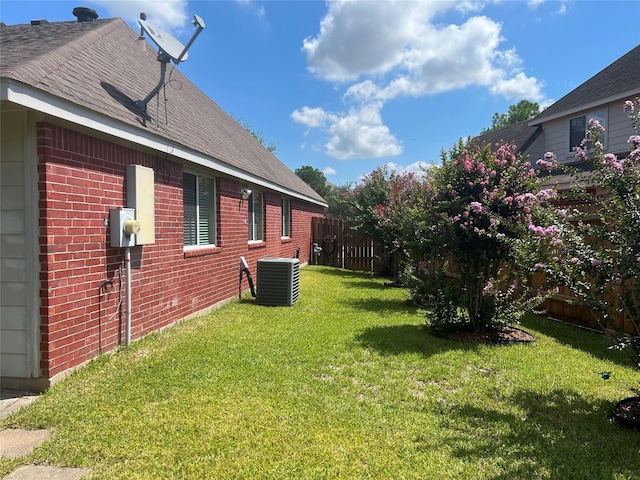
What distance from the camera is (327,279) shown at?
1252 cm

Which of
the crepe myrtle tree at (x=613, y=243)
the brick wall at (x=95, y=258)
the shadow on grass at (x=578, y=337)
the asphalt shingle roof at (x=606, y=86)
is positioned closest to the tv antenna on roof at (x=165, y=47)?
the brick wall at (x=95, y=258)

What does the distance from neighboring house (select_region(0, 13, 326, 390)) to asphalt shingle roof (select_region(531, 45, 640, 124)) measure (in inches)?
435

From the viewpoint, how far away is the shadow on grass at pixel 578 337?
206 inches

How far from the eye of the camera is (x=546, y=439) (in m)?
3.08

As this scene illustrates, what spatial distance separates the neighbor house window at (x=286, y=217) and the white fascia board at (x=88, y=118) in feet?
23.8

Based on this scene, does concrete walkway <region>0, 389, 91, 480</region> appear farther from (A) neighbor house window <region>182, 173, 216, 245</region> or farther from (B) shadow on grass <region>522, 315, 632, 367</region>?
(B) shadow on grass <region>522, 315, 632, 367</region>

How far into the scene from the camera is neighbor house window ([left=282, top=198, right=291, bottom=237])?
46.2ft

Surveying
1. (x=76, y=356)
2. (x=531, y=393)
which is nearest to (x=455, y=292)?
(x=531, y=393)

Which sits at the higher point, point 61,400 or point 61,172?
point 61,172

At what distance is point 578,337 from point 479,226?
2.48m

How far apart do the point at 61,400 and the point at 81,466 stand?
3.73 feet

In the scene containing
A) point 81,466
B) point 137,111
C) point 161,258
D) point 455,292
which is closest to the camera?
point 81,466

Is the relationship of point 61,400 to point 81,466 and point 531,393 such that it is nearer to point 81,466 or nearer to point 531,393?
point 81,466

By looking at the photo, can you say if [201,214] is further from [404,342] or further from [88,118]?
[404,342]
